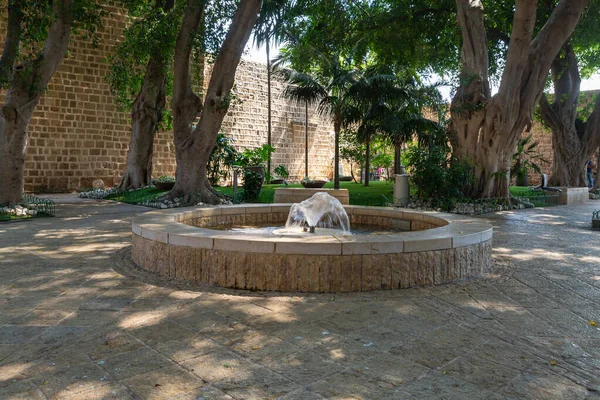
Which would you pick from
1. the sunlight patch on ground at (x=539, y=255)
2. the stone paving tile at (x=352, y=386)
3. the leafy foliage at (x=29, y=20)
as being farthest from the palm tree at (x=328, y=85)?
the stone paving tile at (x=352, y=386)

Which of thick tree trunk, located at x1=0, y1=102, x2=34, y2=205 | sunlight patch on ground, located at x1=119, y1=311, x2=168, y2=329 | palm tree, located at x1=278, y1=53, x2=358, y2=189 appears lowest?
sunlight patch on ground, located at x1=119, y1=311, x2=168, y2=329

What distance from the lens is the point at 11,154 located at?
29.4 feet

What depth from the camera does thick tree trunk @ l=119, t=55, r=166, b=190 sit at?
13.4m

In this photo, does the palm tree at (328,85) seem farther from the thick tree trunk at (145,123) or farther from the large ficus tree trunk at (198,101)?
the thick tree trunk at (145,123)

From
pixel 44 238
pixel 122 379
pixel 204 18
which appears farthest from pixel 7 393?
pixel 204 18

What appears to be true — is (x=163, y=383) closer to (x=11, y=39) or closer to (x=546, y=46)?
(x=11, y=39)

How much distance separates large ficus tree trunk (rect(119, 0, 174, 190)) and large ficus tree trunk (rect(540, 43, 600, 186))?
1198 centimetres

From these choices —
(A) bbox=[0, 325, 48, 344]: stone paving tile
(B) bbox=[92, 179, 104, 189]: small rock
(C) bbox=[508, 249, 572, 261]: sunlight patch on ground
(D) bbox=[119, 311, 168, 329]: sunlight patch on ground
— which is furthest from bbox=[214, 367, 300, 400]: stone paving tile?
(B) bbox=[92, 179, 104, 189]: small rock

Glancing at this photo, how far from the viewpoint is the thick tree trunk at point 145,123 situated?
44.1 ft

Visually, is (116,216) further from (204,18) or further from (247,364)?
(247,364)

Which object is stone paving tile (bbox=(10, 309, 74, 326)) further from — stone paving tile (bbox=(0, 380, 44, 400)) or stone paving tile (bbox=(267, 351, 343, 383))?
stone paving tile (bbox=(267, 351, 343, 383))

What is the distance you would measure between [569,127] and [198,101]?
11.9m

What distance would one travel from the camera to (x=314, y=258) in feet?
12.4

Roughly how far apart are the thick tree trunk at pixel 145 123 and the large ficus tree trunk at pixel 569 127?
39.3 ft
